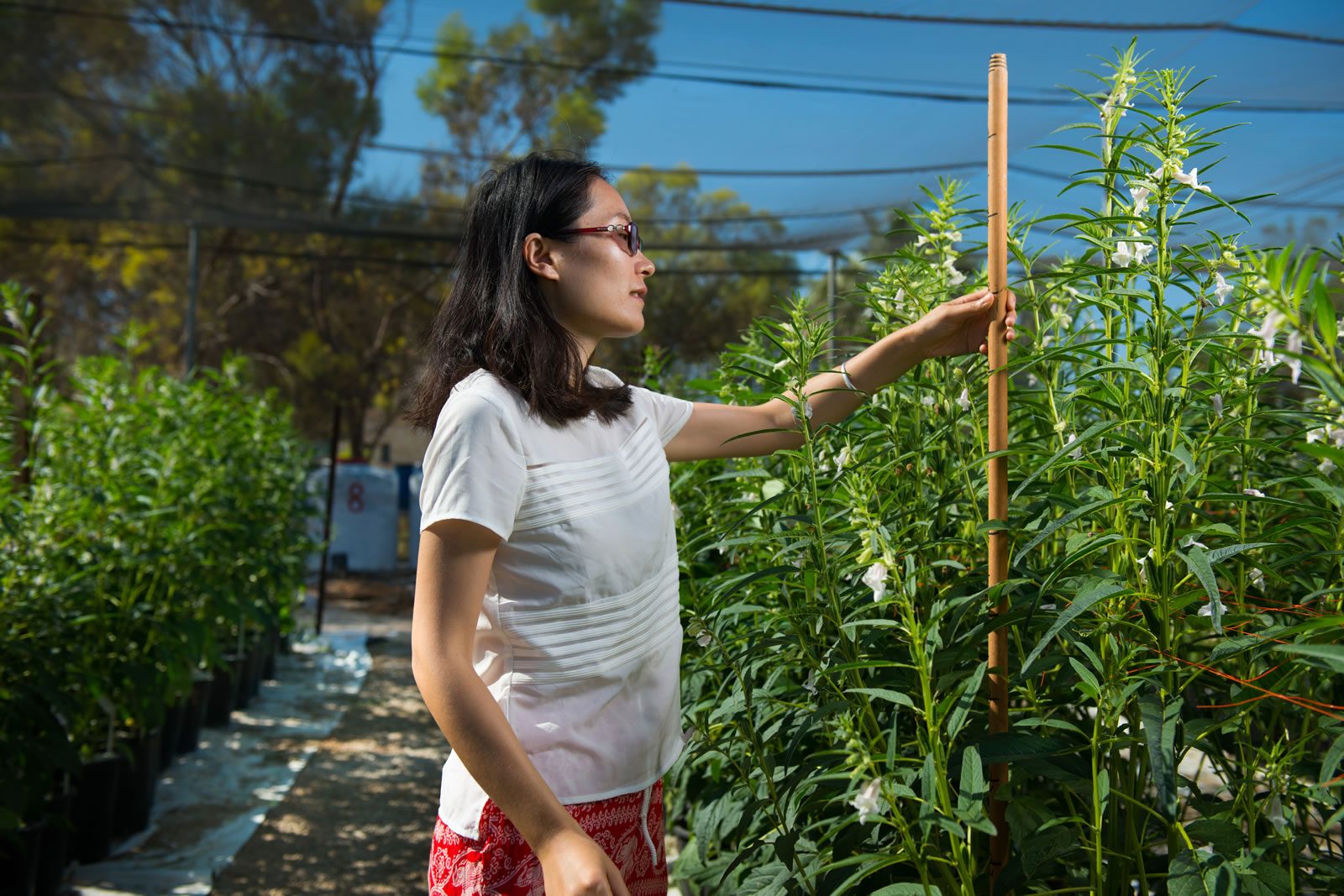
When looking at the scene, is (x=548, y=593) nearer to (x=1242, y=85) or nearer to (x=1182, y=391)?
(x=1182, y=391)

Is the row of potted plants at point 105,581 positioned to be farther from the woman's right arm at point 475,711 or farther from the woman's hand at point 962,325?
the woman's hand at point 962,325

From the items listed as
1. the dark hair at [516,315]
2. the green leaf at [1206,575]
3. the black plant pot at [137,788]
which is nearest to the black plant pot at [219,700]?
the black plant pot at [137,788]

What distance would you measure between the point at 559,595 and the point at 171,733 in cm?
374

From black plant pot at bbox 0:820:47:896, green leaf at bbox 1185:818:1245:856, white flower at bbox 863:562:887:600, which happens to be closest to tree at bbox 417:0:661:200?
black plant pot at bbox 0:820:47:896

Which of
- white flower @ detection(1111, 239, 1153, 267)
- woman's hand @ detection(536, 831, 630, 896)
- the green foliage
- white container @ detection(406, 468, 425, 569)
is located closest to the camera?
woman's hand @ detection(536, 831, 630, 896)

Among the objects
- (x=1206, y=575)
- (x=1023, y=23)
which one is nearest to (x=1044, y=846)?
(x=1206, y=575)

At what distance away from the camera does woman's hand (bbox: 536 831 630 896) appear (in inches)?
44.7

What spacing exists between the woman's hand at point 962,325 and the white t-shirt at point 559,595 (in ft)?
1.45

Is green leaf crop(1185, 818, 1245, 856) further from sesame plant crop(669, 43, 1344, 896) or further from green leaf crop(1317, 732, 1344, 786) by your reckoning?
green leaf crop(1317, 732, 1344, 786)

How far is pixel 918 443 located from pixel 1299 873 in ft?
2.29

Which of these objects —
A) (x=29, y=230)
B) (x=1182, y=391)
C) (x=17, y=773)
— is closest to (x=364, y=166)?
(x=17, y=773)

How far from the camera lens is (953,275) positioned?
163 cm

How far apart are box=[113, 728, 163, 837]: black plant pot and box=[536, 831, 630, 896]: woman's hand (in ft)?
9.92

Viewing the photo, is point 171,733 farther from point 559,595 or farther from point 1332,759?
point 1332,759
